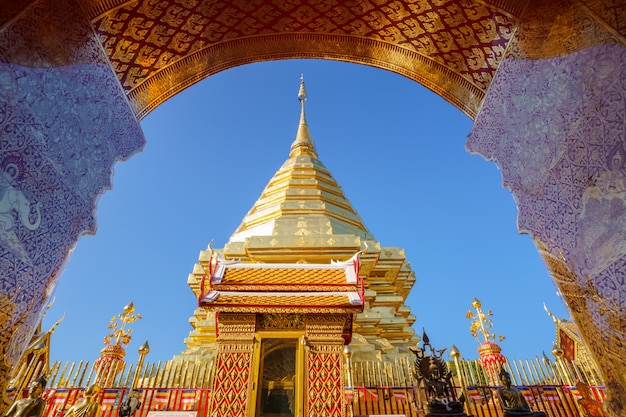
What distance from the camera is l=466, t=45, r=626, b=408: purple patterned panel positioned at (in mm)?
3107

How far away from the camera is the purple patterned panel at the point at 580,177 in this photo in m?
3.11

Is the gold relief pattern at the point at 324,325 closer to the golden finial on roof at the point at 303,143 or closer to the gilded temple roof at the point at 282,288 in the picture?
the gilded temple roof at the point at 282,288

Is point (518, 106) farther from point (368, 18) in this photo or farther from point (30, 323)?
point (30, 323)

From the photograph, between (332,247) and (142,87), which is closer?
(142,87)

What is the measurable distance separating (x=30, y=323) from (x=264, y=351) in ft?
10.9

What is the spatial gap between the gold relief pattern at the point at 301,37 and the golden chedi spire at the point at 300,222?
6.38 m

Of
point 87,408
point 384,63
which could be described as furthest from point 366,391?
point 384,63

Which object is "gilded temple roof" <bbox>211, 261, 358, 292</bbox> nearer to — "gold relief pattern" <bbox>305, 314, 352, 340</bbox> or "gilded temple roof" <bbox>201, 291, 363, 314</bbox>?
"gilded temple roof" <bbox>201, 291, 363, 314</bbox>

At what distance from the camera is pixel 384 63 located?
6188mm

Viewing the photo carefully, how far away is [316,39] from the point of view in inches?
240

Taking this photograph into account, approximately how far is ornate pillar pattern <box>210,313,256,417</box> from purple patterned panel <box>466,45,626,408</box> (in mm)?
4203

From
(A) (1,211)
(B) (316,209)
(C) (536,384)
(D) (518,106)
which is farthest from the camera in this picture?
(B) (316,209)

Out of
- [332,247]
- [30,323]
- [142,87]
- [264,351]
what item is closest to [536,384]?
[264,351]

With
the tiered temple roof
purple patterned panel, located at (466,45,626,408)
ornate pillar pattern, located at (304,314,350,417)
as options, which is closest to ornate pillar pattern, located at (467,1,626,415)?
purple patterned panel, located at (466,45,626,408)
